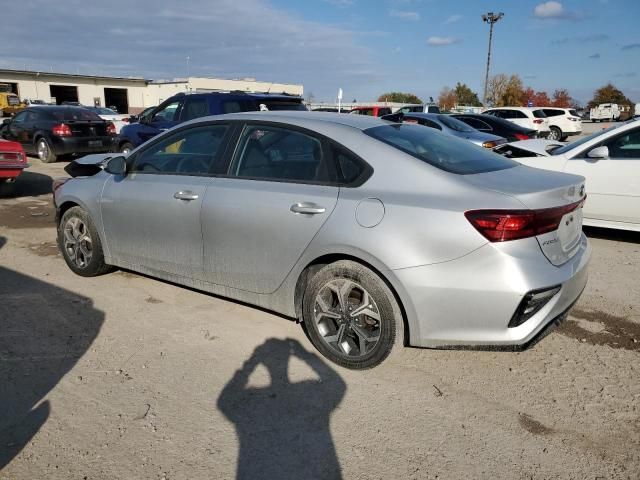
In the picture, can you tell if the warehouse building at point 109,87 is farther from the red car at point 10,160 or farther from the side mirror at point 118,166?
the side mirror at point 118,166

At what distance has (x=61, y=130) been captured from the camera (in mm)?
13539

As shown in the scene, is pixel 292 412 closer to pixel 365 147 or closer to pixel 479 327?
pixel 479 327

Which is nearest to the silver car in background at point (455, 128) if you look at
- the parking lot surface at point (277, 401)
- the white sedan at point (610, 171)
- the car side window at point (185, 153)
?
the white sedan at point (610, 171)

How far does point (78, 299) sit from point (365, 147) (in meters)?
2.91

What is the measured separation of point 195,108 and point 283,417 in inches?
301

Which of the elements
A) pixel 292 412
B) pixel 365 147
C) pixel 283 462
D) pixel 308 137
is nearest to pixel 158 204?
pixel 308 137

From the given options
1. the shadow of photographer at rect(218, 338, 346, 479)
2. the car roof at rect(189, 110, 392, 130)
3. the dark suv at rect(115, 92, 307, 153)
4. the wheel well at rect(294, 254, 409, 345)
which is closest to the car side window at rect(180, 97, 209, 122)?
Result: the dark suv at rect(115, 92, 307, 153)

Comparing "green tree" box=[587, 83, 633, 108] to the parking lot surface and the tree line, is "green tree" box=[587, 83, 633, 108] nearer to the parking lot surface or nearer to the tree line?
the tree line

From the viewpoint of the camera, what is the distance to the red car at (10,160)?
8.67 meters

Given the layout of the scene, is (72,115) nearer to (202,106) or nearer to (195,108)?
(195,108)

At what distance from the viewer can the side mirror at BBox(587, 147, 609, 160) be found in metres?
6.14

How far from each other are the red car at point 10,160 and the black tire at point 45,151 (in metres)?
5.09

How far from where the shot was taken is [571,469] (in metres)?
2.47

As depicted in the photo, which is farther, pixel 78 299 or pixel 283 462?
A: pixel 78 299
